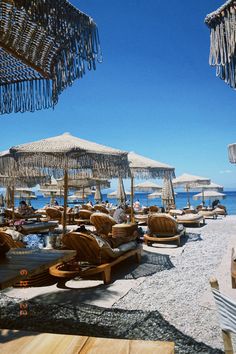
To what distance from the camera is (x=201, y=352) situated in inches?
109

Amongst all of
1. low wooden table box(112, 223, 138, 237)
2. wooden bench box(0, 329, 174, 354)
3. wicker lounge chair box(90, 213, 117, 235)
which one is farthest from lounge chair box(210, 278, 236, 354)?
wicker lounge chair box(90, 213, 117, 235)

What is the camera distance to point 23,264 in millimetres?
3178

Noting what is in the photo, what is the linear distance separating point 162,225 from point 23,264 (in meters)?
6.24

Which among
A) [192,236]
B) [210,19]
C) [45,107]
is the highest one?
[210,19]

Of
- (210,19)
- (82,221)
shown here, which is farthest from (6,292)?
(82,221)

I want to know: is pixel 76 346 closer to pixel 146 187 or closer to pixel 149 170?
pixel 149 170

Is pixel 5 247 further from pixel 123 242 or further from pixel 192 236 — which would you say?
pixel 192 236

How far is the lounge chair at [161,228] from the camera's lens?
881 centimetres

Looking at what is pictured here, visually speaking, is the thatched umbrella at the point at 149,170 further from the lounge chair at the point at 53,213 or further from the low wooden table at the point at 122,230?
the lounge chair at the point at 53,213

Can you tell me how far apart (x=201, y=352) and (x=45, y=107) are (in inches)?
113

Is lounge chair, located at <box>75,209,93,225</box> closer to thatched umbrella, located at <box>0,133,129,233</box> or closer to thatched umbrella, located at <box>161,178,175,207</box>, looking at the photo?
thatched umbrella, located at <box>161,178,175,207</box>

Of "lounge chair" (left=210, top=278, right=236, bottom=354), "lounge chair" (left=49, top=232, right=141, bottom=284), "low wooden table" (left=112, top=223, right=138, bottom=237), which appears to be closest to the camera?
"lounge chair" (left=210, top=278, right=236, bottom=354)

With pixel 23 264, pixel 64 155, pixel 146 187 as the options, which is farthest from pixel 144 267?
pixel 146 187

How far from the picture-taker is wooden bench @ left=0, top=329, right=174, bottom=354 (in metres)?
1.62
